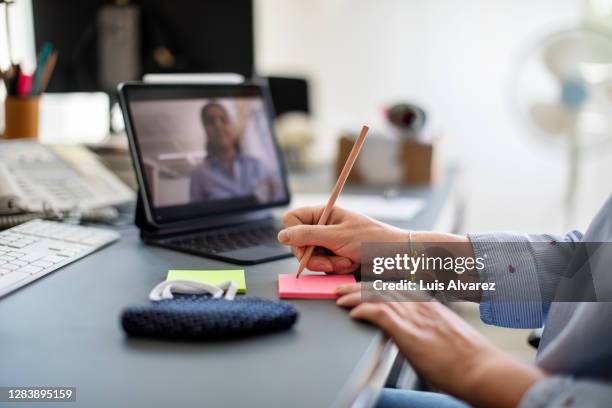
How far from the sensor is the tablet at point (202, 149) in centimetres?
110

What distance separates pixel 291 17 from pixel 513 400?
2914mm

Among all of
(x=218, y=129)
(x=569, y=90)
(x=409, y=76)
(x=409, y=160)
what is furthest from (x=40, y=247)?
(x=409, y=76)

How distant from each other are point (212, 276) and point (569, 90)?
196cm

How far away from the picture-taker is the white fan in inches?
93.6

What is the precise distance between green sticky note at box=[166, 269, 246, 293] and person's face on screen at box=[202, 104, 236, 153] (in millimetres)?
354

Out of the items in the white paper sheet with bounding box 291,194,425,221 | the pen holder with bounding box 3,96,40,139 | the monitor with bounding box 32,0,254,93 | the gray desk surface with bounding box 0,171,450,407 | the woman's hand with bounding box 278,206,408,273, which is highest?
the monitor with bounding box 32,0,254,93

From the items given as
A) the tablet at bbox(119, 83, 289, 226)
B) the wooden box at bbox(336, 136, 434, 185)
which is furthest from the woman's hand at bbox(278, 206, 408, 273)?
the wooden box at bbox(336, 136, 434, 185)

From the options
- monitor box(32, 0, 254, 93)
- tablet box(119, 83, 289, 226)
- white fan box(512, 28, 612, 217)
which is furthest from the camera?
white fan box(512, 28, 612, 217)

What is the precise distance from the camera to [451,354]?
2.22 ft

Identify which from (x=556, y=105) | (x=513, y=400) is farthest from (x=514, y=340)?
(x=513, y=400)

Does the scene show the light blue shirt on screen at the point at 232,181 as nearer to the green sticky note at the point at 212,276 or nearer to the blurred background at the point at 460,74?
the green sticky note at the point at 212,276

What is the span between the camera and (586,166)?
3029 mm

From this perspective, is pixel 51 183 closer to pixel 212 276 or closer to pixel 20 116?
pixel 20 116

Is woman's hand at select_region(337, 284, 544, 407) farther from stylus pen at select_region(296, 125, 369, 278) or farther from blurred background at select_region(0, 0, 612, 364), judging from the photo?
blurred background at select_region(0, 0, 612, 364)
